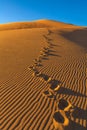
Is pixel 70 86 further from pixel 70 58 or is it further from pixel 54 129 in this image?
pixel 70 58

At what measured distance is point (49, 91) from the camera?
29.2 ft

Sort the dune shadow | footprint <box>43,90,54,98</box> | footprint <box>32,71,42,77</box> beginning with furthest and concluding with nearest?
the dune shadow < footprint <box>32,71,42,77</box> < footprint <box>43,90,54,98</box>

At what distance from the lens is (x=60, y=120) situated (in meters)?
6.76

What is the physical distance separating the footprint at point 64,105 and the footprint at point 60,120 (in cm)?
28

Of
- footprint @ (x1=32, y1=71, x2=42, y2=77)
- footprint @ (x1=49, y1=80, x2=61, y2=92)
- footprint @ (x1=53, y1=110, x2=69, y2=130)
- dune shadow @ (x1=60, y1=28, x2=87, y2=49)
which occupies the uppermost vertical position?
footprint @ (x1=53, y1=110, x2=69, y2=130)

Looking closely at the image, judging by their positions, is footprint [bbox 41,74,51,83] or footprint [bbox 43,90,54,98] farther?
footprint [bbox 41,74,51,83]

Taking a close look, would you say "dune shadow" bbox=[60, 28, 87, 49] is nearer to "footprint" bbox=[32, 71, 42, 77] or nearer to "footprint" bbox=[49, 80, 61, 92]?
"footprint" bbox=[32, 71, 42, 77]

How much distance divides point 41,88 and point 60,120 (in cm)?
253

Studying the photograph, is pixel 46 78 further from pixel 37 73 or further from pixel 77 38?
pixel 77 38

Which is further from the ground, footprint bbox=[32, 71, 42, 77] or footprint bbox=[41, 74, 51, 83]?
footprint bbox=[32, 71, 42, 77]

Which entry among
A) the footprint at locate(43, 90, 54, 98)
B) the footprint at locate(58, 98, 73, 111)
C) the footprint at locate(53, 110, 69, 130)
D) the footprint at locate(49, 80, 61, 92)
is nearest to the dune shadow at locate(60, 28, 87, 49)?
the footprint at locate(49, 80, 61, 92)

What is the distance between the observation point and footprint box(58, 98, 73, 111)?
750 centimetres

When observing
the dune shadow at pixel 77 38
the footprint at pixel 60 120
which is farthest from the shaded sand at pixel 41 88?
the dune shadow at pixel 77 38

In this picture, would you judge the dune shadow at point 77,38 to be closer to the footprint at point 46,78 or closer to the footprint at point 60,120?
the footprint at point 46,78
